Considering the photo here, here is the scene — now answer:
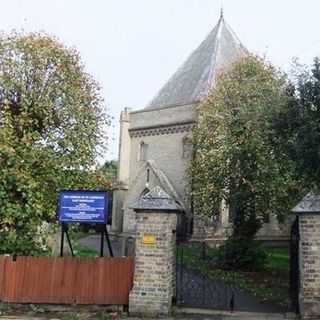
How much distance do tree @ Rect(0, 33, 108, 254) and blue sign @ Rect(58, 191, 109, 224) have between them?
267cm

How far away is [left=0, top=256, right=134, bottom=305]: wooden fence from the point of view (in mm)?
12312

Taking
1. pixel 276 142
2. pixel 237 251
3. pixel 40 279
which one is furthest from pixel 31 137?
pixel 237 251

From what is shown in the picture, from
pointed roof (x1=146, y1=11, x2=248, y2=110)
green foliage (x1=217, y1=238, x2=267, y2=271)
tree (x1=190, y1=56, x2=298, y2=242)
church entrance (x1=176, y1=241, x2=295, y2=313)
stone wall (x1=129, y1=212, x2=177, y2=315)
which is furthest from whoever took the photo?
pointed roof (x1=146, y1=11, x2=248, y2=110)

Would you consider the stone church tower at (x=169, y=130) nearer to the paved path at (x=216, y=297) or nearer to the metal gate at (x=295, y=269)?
the paved path at (x=216, y=297)

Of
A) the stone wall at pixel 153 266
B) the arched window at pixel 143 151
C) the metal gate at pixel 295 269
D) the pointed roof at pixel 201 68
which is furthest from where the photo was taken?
the arched window at pixel 143 151

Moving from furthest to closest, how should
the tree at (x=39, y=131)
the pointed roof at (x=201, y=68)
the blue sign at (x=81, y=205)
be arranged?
the pointed roof at (x=201, y=68) → the tree at (x=39, y=131) → the blue sign at (x=81, y=205)

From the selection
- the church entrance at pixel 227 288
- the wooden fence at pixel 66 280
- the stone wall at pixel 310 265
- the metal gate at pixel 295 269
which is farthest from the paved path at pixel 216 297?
the wooden fence at pixel 66 280

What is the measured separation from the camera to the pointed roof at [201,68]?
37406 mm

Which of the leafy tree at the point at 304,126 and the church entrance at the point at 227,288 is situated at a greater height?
the leafy tree at the point at 304,126

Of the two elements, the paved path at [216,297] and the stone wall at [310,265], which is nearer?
the stone wall at [310,265]

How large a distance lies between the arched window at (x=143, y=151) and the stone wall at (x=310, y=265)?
28078mm

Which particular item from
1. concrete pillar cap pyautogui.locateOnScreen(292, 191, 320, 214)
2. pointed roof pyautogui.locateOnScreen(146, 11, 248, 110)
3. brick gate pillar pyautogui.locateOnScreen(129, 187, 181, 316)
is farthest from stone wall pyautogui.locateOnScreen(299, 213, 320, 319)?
pointed roof pyautogui.locateOnScreen(146, 11, 248, 110)

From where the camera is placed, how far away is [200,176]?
23.9 m

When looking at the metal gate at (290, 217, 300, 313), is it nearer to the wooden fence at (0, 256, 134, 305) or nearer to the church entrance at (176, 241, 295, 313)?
the church entrance at (176, 241, 295, 313)
